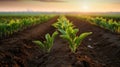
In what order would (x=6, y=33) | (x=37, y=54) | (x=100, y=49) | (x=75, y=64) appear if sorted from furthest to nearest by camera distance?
(x=6, y=33) < (x=100, y=49) < (x=37, y=54) < (x=75, y=64)

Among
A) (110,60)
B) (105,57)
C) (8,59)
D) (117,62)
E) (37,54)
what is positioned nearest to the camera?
(8,59)

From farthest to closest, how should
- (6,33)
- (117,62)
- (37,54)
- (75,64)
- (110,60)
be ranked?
1. (6,33)
2. (37,54)
3. (110,60)
4. (117,62)
5. (75,64)

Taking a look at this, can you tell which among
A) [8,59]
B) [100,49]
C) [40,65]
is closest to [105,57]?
[100,49]

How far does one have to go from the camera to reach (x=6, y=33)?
71.1 feet

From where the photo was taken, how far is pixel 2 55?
1063cm

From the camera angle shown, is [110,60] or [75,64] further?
[110,60]

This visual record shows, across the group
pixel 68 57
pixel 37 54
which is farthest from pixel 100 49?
pixel 68 57

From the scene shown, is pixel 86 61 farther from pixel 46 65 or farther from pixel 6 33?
pixel 6 33

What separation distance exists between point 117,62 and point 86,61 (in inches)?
81.9

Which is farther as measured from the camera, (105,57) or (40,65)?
(105,57)

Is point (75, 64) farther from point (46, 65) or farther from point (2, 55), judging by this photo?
point (2, 55)

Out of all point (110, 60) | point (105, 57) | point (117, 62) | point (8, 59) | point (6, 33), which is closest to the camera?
point (8, 59)

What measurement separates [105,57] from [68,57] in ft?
8.27

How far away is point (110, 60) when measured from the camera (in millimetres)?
11672
